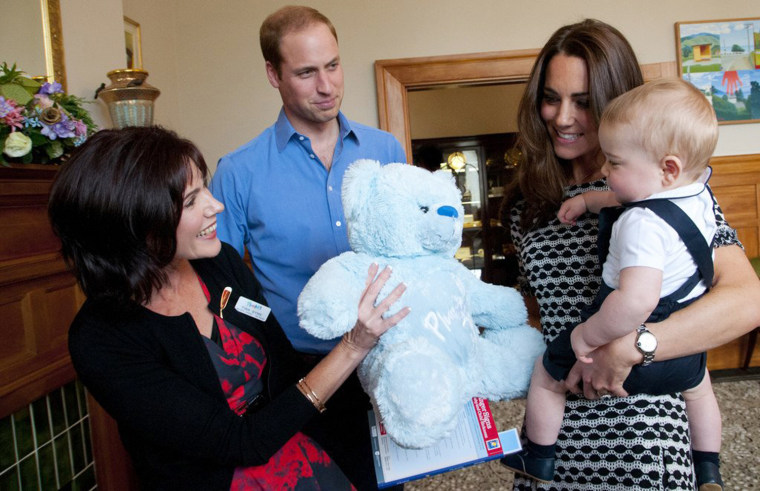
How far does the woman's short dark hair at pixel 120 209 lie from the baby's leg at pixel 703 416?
1.15 m

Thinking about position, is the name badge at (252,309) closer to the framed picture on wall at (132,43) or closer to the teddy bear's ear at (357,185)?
the teddy bear's ear at (357,185)

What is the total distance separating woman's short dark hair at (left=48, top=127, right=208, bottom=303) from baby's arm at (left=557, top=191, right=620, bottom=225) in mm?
816

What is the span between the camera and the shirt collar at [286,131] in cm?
175

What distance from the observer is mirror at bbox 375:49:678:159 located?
12.9ft

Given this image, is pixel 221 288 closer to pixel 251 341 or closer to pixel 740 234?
pixel 251 341

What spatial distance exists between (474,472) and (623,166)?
2386mm

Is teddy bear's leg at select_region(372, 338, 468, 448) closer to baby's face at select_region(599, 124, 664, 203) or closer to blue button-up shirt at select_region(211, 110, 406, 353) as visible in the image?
baby's face at select_region(599, 124, 664, 203)

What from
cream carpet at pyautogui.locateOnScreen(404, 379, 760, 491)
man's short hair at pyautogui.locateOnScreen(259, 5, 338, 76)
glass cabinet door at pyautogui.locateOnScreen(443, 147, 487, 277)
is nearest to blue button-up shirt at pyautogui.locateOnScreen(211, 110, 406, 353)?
man's short hair at pyautogui.locateOnScreen(259, 5, 338, 76)

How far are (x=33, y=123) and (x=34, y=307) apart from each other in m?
0.66

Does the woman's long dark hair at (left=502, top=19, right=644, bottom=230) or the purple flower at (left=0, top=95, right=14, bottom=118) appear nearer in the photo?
the woman's long dark hair at (left=502, top=19, right=644, bottom=230)

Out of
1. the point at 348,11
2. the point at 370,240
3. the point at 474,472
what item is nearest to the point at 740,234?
the point at 474,472

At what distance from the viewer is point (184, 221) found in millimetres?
1155

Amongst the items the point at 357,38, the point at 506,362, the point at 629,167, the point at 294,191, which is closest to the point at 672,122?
the point at 629,167

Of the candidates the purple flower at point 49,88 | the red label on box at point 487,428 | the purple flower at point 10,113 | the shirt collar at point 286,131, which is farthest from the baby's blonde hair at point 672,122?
the purple flower at point 49,88
